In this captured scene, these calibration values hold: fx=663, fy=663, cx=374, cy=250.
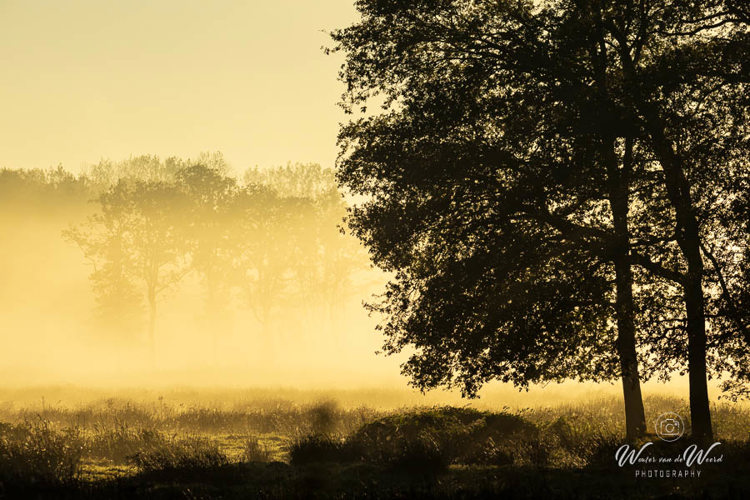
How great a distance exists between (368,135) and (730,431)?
11.3 metres

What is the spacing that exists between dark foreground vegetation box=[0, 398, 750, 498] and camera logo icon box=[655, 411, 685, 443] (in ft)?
2.86

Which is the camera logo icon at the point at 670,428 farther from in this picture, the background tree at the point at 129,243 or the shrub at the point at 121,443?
the background tree at the point at 129,243

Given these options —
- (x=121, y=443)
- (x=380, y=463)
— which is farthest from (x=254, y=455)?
(x=121, y=443)

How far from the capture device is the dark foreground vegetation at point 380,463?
999 centimetres

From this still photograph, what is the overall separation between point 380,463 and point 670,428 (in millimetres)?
7097

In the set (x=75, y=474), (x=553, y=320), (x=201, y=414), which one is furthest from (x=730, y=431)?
(x=201, y=414)

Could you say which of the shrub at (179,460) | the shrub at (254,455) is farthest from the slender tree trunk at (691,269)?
the shrub at (179,460)

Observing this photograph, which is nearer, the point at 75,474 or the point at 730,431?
the point at 75,474

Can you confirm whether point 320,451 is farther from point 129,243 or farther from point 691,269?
point 129,243

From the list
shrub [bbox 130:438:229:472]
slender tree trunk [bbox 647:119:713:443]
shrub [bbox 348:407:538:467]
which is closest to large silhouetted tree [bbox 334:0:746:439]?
slender tree trunk [bbox 647:119:713:443]

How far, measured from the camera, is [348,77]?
16391 mm

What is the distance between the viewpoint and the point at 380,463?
12.7 metres

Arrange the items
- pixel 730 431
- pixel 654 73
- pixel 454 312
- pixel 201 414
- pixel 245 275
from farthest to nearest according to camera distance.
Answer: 1. pixel 245 275
2. pixel 201 414
3. pixel 730 431
4. pixel 454 312
5. pixel 654 73

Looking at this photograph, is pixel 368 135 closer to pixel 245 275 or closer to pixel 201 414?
pixel 201 414
